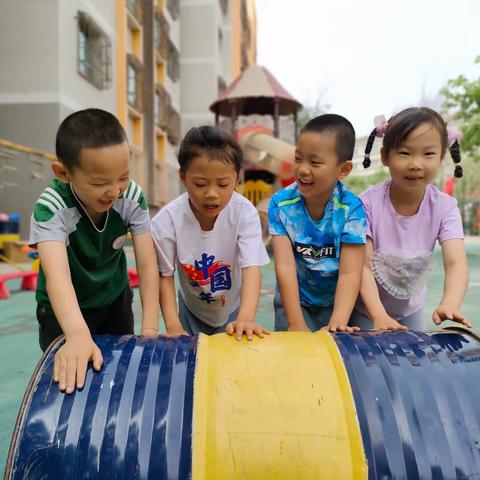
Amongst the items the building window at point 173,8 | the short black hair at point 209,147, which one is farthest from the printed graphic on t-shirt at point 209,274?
the building window at point 173,8

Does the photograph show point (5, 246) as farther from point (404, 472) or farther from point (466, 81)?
point (466, 81)

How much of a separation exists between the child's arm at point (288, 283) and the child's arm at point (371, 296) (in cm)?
23

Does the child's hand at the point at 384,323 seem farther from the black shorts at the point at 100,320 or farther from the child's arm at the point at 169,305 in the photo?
the black shorts at the point at 100,320

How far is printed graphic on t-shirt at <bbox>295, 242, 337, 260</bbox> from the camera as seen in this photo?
1851mm

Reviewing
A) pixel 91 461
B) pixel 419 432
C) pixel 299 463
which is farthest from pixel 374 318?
pixel 91 461

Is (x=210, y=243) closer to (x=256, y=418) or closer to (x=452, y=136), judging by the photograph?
(x=256, y=418)

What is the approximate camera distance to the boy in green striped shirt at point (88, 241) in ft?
4.43

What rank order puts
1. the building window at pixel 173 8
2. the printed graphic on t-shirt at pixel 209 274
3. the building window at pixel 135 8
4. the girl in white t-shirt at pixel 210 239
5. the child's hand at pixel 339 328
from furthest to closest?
the building window at pixel 173 8, the building window at pixel 135 8, the printed graphic on t-shirt at pixel 209 274, the girl in white t-shirt at pixel 210 239, the child's hand at pixel 339 328

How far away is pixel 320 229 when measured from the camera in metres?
1.83

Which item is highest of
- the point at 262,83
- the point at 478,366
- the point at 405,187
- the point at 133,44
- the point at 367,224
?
the point at 133,44

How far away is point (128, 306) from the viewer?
1919 millimetres

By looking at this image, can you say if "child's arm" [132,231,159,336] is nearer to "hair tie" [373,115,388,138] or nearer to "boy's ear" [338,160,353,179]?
"boy's ear" [338,160,353,179]

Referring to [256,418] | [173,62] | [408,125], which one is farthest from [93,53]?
[256,418]

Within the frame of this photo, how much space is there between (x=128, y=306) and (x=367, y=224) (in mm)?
915
